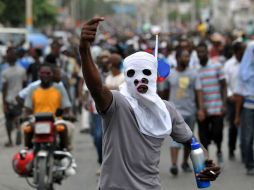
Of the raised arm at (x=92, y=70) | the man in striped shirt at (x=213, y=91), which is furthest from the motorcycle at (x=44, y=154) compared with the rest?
the raised arm at (x=92, y=70)

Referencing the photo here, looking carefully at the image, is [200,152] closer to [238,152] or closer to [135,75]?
[135,75]

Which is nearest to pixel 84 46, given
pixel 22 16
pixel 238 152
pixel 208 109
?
pixel 208 109

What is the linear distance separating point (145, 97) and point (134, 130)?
8.6 inches

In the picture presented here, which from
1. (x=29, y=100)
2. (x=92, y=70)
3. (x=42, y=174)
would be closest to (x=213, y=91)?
(x=29, y=100)

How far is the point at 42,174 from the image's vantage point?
29.4ft

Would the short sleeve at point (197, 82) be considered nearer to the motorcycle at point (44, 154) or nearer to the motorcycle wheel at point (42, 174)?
the motorcycle at point (44, 154)

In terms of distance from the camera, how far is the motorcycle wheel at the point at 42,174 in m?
8.91

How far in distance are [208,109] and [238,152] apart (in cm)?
229

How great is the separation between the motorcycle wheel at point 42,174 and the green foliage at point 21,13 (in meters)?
33.3

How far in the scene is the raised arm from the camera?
16.1ft

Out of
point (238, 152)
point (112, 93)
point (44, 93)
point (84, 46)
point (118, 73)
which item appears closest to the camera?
point (84, 46)

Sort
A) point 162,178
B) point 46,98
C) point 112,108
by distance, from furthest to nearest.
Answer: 1. point 162,178
2. point 46,98
3. point 112,108

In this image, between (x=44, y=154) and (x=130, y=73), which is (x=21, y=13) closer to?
(x=44, y=154)

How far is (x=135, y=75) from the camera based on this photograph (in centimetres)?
542
